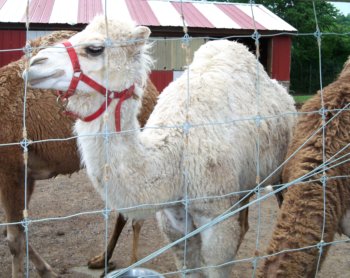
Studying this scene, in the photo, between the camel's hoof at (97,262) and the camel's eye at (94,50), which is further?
the camel's hoof at (97,262)

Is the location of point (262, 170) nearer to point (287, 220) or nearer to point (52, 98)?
point (287, 220)

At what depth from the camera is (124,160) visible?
2.53 metres

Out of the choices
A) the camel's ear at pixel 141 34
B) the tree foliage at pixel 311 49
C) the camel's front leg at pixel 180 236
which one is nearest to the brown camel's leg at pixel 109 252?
the camel's front leg at pixel 180 236

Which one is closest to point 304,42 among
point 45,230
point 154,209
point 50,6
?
point 50,6

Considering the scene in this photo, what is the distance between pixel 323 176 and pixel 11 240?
2580mm

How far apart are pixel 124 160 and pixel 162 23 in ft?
30.3

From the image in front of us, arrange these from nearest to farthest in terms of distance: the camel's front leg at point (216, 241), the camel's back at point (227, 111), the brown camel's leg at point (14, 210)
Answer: the camel's front leg at point (216, 241), the camel's back at point (227, 111), the brown camel's leg at point (14, 210)

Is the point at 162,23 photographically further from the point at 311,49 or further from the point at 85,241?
the point at 311,49

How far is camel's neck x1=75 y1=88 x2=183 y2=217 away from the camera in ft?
8.19

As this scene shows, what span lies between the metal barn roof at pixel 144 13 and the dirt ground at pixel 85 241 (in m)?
5.54

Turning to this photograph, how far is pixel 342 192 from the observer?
2.54 meters

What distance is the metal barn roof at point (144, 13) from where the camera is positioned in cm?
1108

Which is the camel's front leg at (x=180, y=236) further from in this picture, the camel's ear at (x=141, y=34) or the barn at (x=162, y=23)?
the barn at (x=162, y=23)

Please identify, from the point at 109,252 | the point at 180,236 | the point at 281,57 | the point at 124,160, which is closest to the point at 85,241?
the point at 109,252
